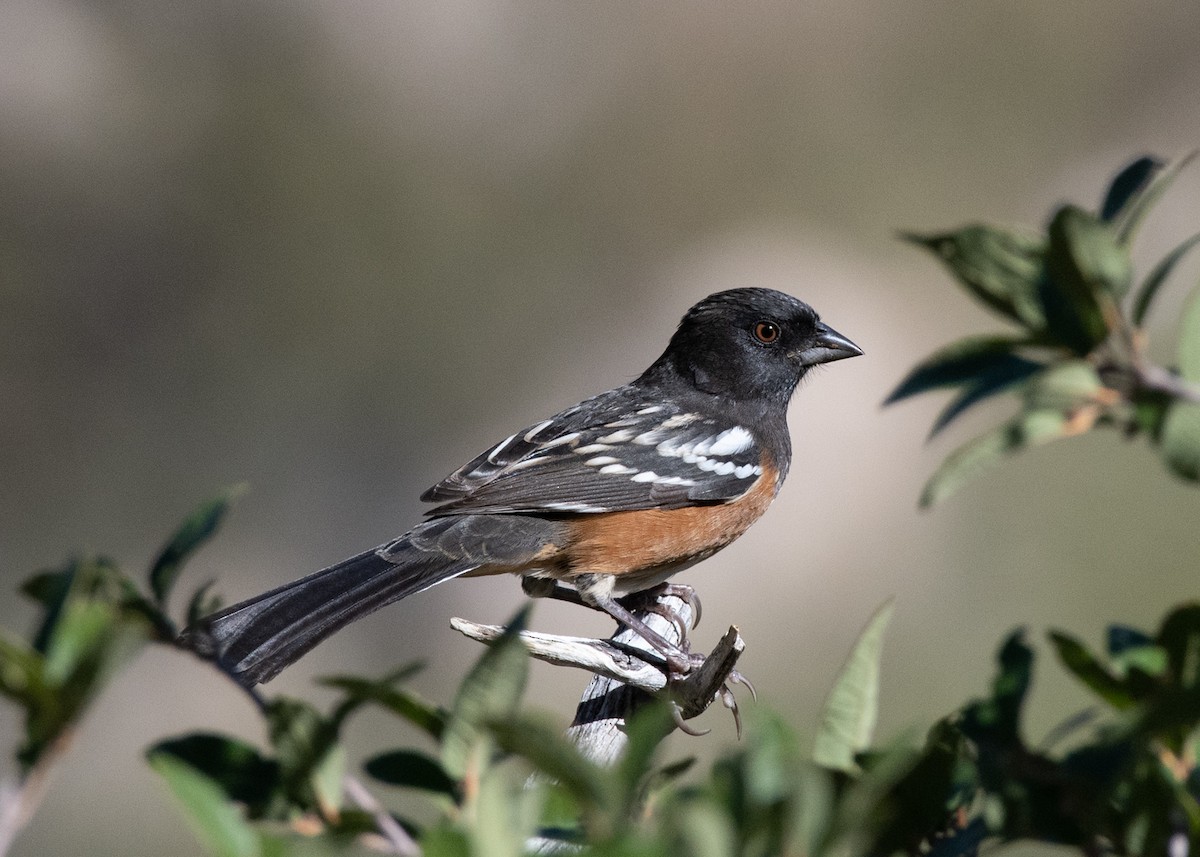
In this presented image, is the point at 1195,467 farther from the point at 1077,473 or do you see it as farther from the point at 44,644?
the point at 1077,473

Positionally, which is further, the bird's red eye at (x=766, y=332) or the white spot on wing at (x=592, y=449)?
the bird's red eye at (x=766, y=332)

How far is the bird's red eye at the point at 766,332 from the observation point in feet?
13.4

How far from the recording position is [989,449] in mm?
897

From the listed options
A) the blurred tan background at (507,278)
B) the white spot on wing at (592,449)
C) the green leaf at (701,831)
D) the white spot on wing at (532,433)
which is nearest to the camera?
the green leaf at (701,831)

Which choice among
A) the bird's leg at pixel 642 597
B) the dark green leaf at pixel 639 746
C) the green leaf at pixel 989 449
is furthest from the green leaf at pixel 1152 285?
the bird's leg at pixel 642 597

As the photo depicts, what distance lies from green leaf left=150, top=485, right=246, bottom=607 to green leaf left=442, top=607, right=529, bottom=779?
9.2 inches

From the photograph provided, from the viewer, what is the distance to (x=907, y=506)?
785 cm

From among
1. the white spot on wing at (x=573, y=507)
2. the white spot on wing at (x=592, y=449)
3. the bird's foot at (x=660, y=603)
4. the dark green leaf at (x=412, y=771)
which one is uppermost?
the white spot on wing at (x=592, y=449)

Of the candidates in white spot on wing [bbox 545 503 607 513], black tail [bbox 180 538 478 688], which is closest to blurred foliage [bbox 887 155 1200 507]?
black tail [bbox 180 538 478 688]

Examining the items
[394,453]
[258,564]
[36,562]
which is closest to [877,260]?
[394,453]

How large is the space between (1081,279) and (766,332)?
3212 mm

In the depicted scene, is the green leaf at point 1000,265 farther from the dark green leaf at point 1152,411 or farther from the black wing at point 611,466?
the black wing at point 611,466

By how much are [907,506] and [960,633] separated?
4.02 ft

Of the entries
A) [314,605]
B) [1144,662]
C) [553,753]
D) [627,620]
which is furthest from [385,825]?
[627,620]
